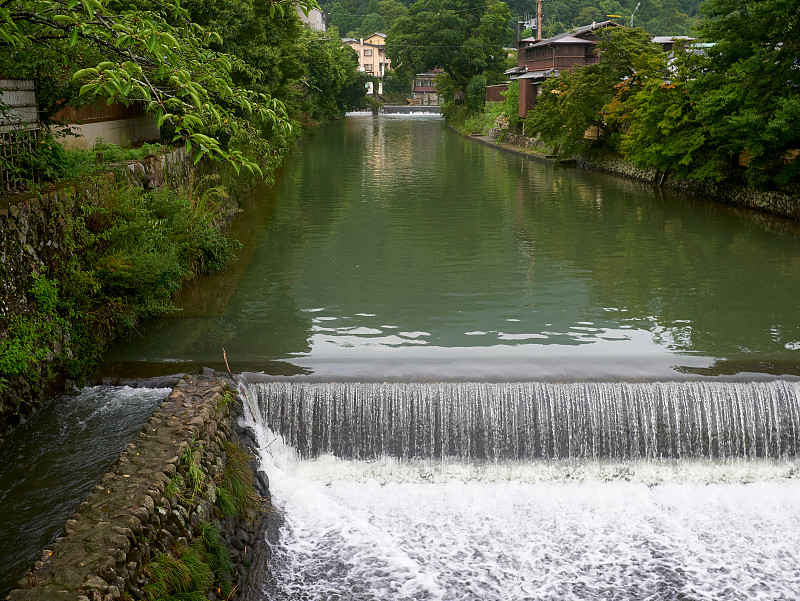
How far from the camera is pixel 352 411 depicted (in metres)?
9.84

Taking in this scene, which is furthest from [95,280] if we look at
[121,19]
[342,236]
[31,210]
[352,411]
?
[342,236]

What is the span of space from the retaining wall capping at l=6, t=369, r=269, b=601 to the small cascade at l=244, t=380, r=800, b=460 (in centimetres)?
114

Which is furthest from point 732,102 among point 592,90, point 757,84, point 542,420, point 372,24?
point 372,24

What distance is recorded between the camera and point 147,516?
6.64 metres

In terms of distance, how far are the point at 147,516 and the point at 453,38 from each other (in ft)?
230

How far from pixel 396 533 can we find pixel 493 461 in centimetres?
171

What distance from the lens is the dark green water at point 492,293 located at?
36.7 feet

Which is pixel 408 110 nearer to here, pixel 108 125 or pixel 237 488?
pixel 108 125

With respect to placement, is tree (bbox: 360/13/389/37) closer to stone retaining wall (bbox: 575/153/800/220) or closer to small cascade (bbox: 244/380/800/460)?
stone retaining wall (bbox: 575/153/800/220)

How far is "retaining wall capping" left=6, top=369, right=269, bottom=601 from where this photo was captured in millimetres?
5887

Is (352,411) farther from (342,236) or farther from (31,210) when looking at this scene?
(342,236)

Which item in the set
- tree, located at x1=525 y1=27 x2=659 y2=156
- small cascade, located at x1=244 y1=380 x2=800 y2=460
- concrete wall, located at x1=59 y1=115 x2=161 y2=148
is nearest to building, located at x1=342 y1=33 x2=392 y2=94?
tree, located at x1=525 y1=27 x2=659 y2=156

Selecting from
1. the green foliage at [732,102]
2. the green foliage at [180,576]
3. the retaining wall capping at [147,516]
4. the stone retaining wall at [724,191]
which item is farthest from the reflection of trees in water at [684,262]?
the green foliage at [180,576]

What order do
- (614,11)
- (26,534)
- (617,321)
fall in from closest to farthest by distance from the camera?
(26,534) < (617,321) < (614,11)
